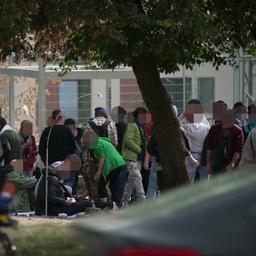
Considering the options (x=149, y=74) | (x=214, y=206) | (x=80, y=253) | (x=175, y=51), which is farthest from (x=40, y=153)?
(x=214, y=206)

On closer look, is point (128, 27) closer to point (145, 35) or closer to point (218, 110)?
point (145, 35)

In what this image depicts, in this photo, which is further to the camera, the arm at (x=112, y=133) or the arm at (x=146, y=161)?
the arm at (x=112, y=133)

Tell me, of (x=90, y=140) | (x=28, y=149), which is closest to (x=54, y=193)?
(x=90, y=140)

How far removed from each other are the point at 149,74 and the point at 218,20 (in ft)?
3.74

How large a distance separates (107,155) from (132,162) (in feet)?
2.53

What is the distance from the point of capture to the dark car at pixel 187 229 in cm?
383

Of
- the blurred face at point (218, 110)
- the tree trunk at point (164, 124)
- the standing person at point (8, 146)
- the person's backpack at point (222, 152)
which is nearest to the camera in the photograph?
the tree trunk at point (164, 124)

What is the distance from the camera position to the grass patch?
5.32 metres

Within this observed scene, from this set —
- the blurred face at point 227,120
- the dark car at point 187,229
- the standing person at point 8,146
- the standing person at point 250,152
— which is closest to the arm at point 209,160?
the blurred face at point 227,120

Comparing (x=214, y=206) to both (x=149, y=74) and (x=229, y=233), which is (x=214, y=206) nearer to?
(x=229, y=233)

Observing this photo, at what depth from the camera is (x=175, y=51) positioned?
1073 cm

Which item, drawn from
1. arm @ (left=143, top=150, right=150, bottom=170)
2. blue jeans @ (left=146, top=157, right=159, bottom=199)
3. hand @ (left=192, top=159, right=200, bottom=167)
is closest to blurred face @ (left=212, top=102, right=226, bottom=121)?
hand @ (left=192, top=159, right=200, bottom=167)

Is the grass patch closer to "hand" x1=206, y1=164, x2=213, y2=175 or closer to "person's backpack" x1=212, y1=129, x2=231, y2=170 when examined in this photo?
"person's backpack" x1=212, y1=129, x2=231, y2=170

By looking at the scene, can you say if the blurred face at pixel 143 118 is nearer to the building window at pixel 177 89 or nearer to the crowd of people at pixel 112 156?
the crowd of people at pixel 112 156
